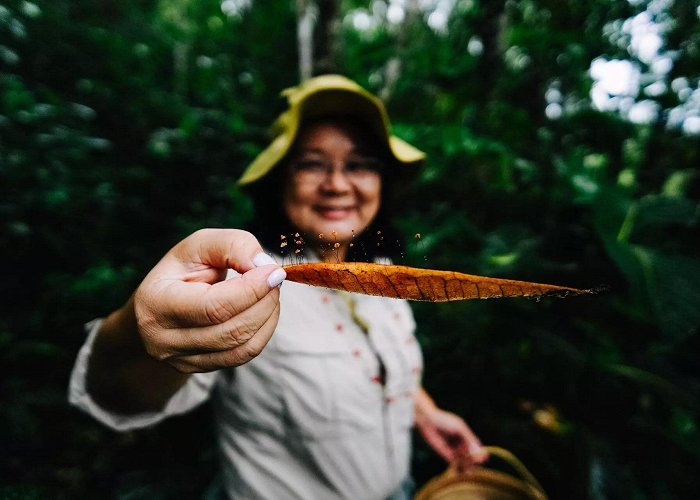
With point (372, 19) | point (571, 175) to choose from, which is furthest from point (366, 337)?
point (372, 19)

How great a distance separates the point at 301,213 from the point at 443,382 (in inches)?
71.8

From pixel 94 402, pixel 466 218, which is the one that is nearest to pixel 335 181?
pixel 94 402

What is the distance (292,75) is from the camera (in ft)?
16.8

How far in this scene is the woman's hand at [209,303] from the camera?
66cm

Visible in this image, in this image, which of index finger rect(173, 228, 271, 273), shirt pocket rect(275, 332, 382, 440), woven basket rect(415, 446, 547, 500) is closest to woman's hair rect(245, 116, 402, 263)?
shirt pocket rect(275, 332, 382, 440)

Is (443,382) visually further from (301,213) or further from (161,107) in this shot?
(161,107)

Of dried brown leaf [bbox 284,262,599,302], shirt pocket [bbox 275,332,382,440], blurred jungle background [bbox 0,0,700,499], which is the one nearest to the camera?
dried brown leaf [bbox 284,262,599,302]

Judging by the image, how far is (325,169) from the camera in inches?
58.5

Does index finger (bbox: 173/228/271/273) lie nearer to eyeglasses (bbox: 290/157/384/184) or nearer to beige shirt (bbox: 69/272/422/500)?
beige shirt (bbox: 69/272/422/500)

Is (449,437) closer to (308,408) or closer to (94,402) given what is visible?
(308,408)

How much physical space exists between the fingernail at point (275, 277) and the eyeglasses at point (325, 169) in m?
0.84

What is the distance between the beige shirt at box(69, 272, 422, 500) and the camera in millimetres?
1334

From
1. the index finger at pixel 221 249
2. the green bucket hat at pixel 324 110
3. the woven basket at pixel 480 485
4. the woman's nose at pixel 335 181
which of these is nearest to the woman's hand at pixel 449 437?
the woven basket at pixel 480 485

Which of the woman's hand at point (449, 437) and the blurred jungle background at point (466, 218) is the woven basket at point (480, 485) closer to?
the woman's hand at point (449, 437)
